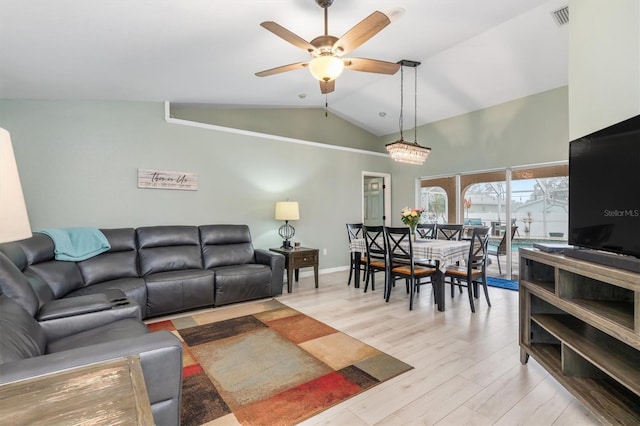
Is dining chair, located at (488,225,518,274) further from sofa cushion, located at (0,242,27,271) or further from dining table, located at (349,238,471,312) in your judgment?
sofa cushion, located at (0,242,27,271)

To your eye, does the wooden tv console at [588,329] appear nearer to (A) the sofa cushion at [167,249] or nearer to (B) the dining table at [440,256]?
(B) the dining table at [440,256]

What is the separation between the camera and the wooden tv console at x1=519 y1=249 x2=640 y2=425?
1.45 metres

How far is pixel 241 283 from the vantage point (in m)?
3.85

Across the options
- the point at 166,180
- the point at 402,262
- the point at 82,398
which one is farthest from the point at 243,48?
the point at 82,398

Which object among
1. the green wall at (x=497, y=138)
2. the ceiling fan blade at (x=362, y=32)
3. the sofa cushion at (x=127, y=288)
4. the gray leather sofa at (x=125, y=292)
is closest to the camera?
the gray leather sofa at (x=125, y=292)

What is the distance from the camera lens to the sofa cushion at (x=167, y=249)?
146 inches

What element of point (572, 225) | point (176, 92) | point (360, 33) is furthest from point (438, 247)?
point (176, 92)

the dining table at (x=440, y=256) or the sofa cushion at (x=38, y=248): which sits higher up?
the sofa cushion at (x=38, y=248)

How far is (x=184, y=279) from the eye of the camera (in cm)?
349

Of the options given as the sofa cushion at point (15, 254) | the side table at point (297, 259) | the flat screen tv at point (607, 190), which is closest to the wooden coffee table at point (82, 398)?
the sofa cushion at point (15, 254)

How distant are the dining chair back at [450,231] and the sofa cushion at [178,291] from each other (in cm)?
350

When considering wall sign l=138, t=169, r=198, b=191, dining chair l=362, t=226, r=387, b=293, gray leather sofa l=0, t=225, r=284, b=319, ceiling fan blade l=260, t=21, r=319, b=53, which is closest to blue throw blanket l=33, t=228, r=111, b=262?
gray leather sofa l=0, t=225, r=284, b=319

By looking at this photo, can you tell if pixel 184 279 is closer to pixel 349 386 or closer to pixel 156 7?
pixel 349 386

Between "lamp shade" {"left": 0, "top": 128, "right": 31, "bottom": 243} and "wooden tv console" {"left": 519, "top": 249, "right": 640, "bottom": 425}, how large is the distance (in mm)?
2216
